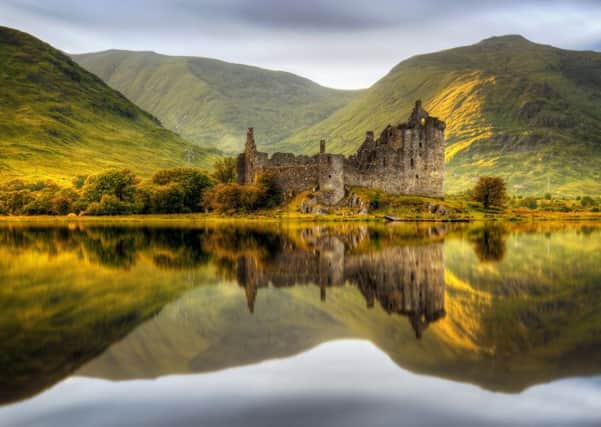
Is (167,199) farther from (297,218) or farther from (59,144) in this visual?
(59,144)

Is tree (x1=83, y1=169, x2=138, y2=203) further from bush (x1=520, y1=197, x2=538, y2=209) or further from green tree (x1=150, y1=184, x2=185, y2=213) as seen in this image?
bush (x1=520, y1=197, x2=538, y2=209)

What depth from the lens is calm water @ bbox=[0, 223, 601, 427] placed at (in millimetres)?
7602

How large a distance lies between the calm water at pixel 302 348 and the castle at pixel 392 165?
5212cm

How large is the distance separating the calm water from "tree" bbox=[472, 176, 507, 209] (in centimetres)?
5650

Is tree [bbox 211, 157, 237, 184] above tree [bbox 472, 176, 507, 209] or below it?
above

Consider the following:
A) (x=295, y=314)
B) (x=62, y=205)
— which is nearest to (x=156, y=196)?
(x=62, y=205)

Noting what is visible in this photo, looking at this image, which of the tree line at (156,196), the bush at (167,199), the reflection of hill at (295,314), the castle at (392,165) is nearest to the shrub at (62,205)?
the tree line at (156,196)

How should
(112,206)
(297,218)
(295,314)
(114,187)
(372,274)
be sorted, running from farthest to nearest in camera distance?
(114,187) → (112,206) → (297,218) → (372,274) → (295,314)

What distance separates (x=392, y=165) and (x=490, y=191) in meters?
13.2

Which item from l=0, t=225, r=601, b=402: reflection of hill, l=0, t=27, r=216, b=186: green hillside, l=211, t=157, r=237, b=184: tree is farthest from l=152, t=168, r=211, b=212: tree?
l=0, t=27, r=216, b=186: green hillside

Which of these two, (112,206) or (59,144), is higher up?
(59,144)

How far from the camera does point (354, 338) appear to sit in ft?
36.9

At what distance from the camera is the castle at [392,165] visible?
72.6 m

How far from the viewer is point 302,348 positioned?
10617 millimetres
